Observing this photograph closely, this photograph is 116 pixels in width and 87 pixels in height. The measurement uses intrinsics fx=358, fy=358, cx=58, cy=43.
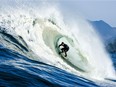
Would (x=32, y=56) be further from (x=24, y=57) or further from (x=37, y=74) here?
(x=37, y=74)

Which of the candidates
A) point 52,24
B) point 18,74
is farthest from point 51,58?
point 18,74

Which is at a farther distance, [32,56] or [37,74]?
[32,56]

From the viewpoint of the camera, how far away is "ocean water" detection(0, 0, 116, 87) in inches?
518

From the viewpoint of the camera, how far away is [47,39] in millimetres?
23031

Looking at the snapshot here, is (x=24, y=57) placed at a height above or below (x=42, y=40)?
below

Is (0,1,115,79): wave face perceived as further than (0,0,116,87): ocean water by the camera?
Yes

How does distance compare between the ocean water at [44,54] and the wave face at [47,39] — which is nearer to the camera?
the ocean water at [44,54]

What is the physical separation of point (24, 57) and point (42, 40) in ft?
17.1

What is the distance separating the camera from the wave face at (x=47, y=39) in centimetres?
1992

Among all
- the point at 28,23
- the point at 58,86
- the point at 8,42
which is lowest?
the point at 58,86

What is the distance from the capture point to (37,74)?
1341 centimetres

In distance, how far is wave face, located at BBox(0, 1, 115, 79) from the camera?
19.9m

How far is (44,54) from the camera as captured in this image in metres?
20.2

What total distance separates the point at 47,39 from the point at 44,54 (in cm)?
292
